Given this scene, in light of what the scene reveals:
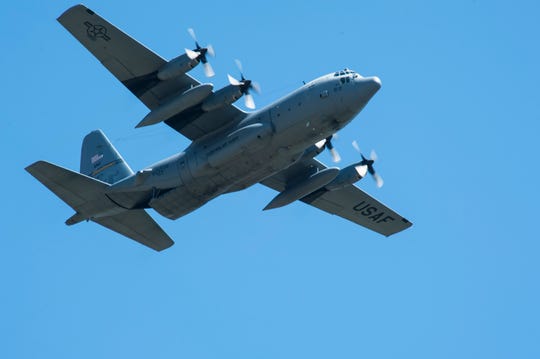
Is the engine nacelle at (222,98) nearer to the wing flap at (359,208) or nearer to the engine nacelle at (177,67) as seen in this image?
the engine nacelle at (177,67)

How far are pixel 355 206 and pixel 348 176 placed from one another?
3212 millimetres

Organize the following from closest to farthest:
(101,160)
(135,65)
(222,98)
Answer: (135,65), (222,98), (101,160)

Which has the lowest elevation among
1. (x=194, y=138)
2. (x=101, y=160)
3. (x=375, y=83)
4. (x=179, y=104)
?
(x=101, y=160)

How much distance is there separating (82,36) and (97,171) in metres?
6.73

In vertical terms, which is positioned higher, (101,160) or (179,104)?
(179,104)

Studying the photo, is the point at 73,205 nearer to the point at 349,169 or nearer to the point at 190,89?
the point at 190,89

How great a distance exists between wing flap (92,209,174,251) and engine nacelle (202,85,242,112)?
5460 mm

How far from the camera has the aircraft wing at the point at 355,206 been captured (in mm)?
41500

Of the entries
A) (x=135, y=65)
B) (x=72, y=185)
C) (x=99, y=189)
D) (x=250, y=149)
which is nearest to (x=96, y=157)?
(x=99, y=189)

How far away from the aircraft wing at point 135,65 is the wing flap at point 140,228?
4321 mm

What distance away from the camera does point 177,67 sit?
117ft

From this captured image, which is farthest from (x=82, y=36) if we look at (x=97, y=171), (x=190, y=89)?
(x=97, y=171)

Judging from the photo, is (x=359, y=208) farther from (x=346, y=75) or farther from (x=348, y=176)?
(x=346, y=75)

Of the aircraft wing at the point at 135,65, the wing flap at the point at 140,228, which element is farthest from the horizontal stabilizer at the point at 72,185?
the aircraft wing at the point at 135,65
